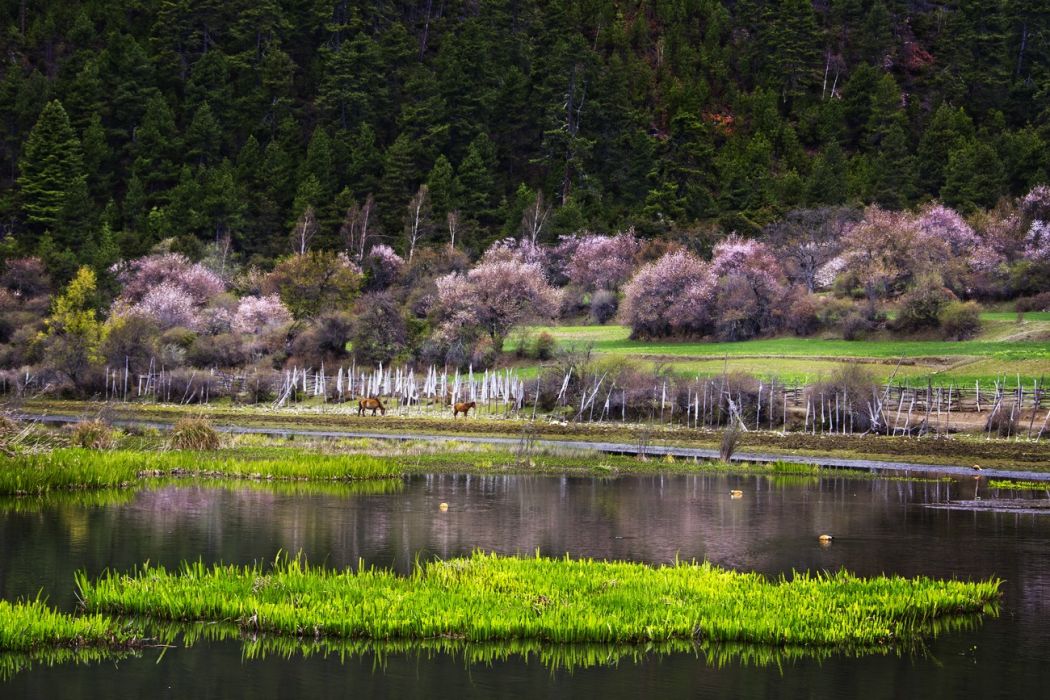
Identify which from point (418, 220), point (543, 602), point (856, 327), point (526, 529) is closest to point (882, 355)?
point (856, 327)

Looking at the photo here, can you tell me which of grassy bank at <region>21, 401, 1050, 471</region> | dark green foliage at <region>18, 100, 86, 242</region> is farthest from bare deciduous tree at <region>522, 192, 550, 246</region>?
grassy bank at <region>21, 401, 1050, 471</region>

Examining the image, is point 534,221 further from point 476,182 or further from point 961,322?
point 961,322

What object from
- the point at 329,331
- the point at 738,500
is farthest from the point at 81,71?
the point at 738,500

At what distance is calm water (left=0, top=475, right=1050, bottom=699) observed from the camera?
16328 mm

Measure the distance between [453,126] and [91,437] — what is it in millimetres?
111725

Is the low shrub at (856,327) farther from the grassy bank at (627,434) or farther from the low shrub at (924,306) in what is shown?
the grassy bank at (627,434)

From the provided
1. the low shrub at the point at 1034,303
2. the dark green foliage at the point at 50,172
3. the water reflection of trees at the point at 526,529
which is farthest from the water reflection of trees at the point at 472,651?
the dark green foliage at the point at 50,172

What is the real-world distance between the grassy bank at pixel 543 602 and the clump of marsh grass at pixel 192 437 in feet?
77.7

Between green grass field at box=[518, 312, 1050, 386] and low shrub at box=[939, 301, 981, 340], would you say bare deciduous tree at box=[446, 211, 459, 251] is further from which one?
low shrub at box=[939, 301, 981, 340]

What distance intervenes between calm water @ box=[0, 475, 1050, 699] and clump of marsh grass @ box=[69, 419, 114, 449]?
9.70 meters

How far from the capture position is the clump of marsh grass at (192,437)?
151 ft

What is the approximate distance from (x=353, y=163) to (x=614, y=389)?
3138 inches

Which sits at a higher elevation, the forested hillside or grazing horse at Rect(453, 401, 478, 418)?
the forested hillside

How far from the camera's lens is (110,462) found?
37.3 m
